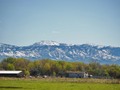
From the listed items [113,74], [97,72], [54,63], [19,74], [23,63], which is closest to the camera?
[19,74]

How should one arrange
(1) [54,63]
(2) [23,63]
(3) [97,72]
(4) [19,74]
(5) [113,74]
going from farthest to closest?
1. (2) [23,63]
2. (1) [54,63]
3. (3) [97,72]
4. (5) [113,74]
5. (4) [19,74]

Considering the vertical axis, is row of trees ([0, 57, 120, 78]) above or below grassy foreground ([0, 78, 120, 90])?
above

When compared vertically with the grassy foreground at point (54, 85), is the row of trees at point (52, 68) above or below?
above

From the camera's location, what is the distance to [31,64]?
184m

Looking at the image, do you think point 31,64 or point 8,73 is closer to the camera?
point 8,73

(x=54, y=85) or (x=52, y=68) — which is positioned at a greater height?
(x=52, y=68)

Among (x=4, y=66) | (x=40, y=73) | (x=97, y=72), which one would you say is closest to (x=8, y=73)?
(x=40, y=73)

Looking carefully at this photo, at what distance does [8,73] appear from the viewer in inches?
5310

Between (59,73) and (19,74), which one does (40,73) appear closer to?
(59,73)

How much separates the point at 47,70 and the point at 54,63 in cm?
1003

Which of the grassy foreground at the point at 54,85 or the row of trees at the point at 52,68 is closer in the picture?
the grassy foreground at the point at 54,85

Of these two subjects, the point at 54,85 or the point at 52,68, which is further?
the point at 52,68

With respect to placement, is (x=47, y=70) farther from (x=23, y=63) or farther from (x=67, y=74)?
(x=23, y=63)

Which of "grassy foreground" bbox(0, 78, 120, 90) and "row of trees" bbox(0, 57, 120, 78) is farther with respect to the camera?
"row of trees" bbox(0, 57, 120, 78)
